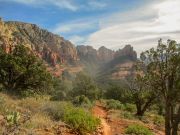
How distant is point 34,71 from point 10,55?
125 inches

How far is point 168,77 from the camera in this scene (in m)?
19.0

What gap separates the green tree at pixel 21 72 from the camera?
115ft

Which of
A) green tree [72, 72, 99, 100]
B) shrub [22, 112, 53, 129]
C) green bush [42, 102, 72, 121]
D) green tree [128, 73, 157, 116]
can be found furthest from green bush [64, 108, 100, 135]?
green tree [72, 72, 99, 100]

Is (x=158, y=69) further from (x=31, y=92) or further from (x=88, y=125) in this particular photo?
(x=31, y=92)

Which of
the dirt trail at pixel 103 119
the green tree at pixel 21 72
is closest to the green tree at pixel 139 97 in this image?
the dirt trail at pixel 103 119

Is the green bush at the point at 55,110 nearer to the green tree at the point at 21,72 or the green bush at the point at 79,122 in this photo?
the green bush at the point at 79,122

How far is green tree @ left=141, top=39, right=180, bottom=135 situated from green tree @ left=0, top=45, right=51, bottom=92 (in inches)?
732

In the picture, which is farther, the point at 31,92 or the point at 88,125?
the point at 31,92

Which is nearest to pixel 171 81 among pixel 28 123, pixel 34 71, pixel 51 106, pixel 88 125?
pixel 88 125

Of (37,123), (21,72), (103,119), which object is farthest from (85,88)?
(37,123)

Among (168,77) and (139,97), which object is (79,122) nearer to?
(168,77)

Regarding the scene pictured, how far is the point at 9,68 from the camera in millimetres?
35438

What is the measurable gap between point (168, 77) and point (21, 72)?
20036 millimetres

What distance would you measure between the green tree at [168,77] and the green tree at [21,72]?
1860cm
